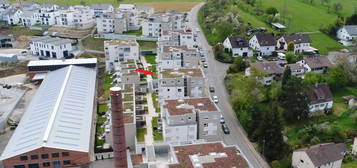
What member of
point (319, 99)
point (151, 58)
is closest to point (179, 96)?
point (319, 99)

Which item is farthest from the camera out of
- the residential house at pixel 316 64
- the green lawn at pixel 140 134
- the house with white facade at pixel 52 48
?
the house with white facade at pixel 52 48

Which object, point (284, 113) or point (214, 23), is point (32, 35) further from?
point (284, 113)

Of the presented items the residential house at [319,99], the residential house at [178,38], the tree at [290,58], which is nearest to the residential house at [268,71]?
the tree at [290,58]

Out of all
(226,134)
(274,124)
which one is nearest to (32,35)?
(226,134)

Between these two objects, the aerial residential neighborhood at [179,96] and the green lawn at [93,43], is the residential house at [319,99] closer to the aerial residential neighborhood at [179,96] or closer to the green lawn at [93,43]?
the aerial residential neighborhood at [179,96]

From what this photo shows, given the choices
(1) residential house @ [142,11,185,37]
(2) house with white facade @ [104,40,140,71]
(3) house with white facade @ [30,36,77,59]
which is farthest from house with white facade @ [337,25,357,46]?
(3) house with white facade @ [30,36,77,59]

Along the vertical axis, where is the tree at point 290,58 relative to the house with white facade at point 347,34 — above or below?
below
